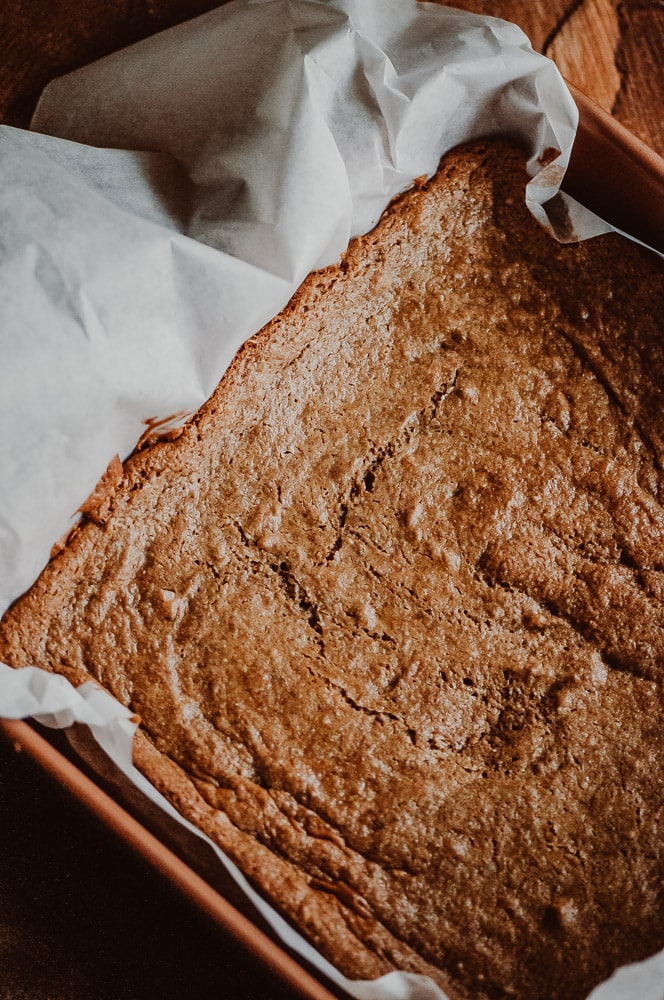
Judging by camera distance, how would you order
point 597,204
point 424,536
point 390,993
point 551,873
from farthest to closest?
1. point 597,204
2. point 424,536
3. point 551,873
4. point 390,993

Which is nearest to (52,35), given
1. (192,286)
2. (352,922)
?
(192,286)

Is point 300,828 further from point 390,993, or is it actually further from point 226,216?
point 226,216

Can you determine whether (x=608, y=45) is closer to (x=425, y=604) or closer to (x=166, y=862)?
(x=425, y=604)

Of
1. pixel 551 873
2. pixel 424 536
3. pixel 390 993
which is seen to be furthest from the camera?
pixel 424 536

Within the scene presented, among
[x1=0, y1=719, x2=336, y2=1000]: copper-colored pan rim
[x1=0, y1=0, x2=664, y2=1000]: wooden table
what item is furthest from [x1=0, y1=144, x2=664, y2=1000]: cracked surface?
[x1=0, y1=0, x2=664, y2=1000]: wooden table

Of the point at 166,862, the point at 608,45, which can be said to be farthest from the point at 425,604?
the point at 608,45

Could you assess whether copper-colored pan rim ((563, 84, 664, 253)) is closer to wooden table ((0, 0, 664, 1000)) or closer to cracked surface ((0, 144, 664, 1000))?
cracked surface ((0, 144, 664, 1000))
